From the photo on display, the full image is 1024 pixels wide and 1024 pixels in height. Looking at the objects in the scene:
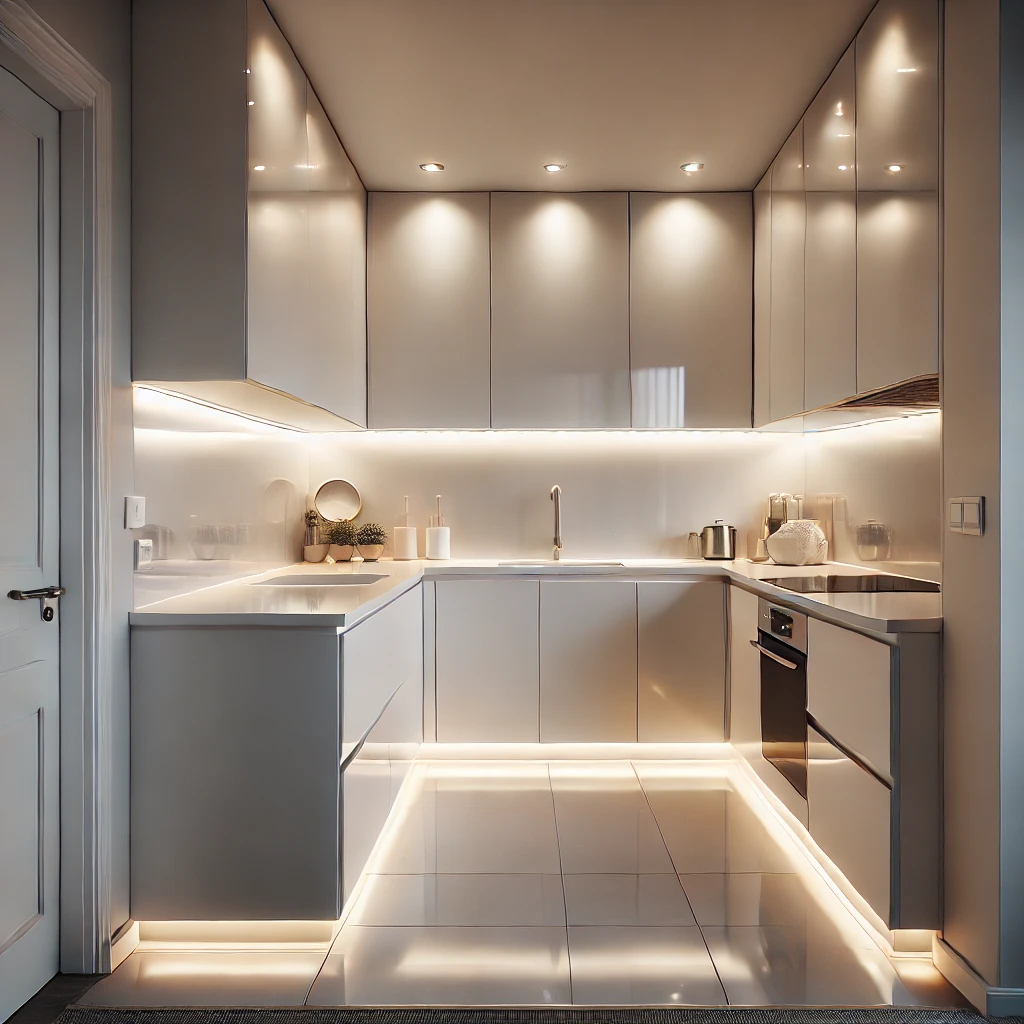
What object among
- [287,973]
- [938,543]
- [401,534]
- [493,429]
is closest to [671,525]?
[493,429]

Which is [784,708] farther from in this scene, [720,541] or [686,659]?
[720,541]

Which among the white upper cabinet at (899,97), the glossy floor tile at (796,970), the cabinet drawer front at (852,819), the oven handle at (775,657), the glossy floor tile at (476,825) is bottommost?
the glossy floor tile at (796,970)

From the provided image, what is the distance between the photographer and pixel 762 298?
376 centimetres

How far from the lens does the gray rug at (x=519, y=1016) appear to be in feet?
6.13

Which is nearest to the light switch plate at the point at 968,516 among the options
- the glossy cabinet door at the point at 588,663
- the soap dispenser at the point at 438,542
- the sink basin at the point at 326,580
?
the glossy cabinet door at the point at 588,663

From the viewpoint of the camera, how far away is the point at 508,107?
9.99ft

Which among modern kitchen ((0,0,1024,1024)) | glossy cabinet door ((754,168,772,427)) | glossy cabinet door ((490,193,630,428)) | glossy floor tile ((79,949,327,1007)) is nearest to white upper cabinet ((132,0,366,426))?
modern kitchen ((0,0,1024,1024))

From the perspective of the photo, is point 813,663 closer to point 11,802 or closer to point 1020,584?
point 1020,584

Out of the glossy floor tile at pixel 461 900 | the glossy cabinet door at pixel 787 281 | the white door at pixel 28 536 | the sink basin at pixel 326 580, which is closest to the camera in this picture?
the white door at pixel 28 536

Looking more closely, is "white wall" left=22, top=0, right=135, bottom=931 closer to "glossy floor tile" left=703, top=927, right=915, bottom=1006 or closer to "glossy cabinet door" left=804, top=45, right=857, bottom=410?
"glossy floor tile" left=703, top=927, right=915, bottom=1006

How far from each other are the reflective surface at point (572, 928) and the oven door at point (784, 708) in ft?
0.95

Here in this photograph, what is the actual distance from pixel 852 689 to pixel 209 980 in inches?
71.5

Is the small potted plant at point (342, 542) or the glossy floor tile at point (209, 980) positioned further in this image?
the small potted plant at point (342, 542)

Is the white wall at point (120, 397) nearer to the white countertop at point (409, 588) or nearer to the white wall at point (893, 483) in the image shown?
the white countertop at point (409, 588)
